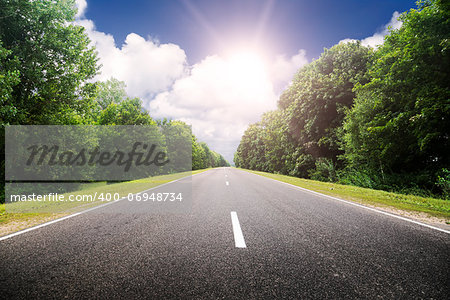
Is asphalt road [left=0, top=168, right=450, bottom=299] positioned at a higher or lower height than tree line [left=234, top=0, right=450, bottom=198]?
lower

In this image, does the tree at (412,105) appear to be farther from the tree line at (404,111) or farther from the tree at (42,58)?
the tree at (42,58)

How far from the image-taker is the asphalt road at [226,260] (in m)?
1.99

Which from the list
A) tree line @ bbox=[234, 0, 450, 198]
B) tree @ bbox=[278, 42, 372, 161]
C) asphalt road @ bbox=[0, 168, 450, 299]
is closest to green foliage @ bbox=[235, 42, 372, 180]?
tree @ bbox=[278, 42, 372, 161]

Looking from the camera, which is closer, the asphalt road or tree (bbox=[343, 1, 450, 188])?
the asphalt road

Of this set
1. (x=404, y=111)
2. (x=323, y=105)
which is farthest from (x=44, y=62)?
(x=323, y=105)

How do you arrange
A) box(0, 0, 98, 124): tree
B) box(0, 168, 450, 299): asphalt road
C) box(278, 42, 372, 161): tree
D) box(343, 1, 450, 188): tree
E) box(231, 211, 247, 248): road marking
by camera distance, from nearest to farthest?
box(0, 168, 450, 299): asphalt road, box(231, 211, 247, 248): road marking, box(343, 1, 450, 188): tree, box(0, 0, 98, 124): tree, box(278, 42, 372, 161): tree

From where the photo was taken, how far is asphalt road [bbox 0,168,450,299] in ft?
6.53

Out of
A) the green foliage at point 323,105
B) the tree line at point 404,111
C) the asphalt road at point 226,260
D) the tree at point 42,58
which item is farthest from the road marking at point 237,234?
the green foliage at point 323,105

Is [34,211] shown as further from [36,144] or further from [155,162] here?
[155,162]

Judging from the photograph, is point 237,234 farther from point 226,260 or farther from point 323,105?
point 323,105

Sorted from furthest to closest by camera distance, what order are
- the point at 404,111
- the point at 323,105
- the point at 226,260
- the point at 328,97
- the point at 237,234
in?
the point at 323,105
the point at 328,97
the point at 404,111
the point at 237,234
the point at 226,260

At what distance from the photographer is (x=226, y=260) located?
264cm

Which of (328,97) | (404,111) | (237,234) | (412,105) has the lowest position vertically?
(237,234)

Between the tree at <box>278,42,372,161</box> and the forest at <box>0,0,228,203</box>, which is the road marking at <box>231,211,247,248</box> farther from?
the tree at <box>278,42,372,161</box>
